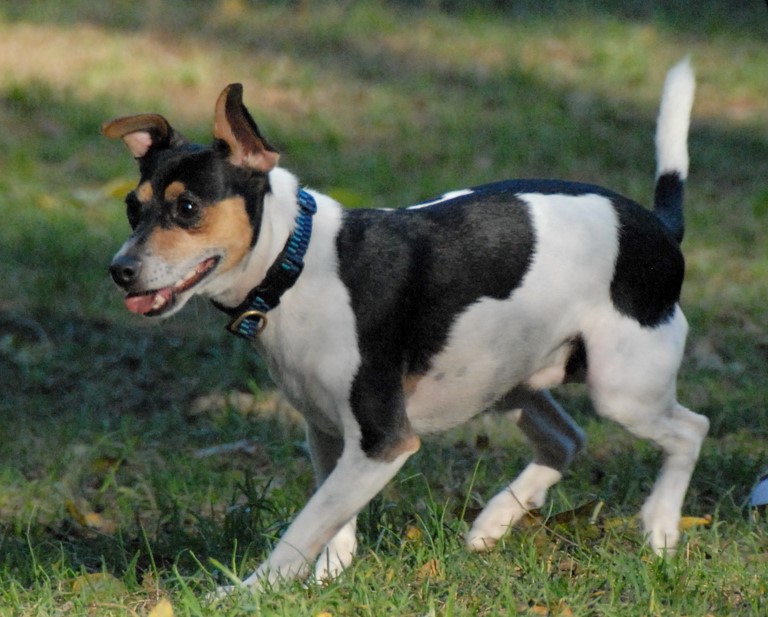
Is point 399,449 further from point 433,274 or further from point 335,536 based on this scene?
point 433,274

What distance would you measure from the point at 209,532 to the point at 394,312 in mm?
990

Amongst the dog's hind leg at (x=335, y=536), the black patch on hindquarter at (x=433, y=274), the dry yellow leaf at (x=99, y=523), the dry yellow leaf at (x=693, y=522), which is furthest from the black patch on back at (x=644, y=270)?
the dry yellow leaf at (x=99, y=523)

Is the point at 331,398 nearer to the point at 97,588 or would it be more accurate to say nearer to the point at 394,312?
the point at 394,312

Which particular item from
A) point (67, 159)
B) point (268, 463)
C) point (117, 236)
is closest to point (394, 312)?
point (268, 463)

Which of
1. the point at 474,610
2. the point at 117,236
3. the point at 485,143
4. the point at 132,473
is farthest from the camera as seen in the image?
the point at 485,143

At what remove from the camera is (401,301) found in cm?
394

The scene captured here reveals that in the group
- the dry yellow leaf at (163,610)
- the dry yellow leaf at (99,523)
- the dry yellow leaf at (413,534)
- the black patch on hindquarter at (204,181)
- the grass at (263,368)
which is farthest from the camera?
the dry yellow leaf at (99,523)

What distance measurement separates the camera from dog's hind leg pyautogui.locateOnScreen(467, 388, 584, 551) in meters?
4.29

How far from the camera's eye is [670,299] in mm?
4375

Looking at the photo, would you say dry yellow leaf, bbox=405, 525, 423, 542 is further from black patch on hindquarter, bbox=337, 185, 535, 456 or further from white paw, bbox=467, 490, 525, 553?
black patch on hindquarter, bbox=337, 185, 535, 456

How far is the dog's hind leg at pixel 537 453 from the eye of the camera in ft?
14.1

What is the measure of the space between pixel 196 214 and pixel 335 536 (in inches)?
41.0

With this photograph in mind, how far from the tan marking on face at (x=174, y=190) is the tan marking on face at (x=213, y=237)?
8 cm

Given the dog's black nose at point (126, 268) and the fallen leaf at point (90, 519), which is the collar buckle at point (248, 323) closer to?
the dog's black nose at point (126, 268)
